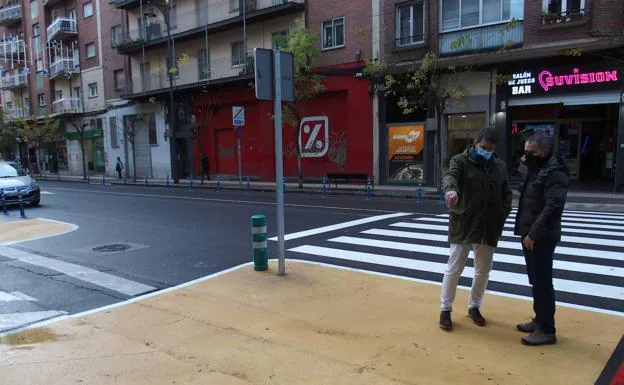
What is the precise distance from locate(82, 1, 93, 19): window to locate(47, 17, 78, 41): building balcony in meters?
1.51

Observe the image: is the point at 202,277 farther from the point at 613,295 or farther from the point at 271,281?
the point at 613,295

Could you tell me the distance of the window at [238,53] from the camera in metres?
29.0

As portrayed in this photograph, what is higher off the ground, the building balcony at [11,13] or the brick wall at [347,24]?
the building balcony at [11,13]

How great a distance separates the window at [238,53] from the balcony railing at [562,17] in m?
16.2

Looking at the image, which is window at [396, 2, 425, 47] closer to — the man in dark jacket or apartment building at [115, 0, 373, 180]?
apartment building at [115, 0, 373, 180]

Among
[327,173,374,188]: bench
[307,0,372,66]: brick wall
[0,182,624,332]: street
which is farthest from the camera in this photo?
[307,0,372,66]: brick wall

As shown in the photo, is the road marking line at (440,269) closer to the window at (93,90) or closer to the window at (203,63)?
the window at (203,63)

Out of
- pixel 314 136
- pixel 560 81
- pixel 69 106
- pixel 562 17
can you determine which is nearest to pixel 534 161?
pixel 560 81

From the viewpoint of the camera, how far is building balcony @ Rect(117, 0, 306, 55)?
1023 inches

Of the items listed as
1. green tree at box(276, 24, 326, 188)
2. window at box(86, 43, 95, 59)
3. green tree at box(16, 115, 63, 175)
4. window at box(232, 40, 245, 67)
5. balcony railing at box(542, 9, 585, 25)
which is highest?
window at box(86, 43, 95, 59)

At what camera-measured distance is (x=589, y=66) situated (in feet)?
58.7

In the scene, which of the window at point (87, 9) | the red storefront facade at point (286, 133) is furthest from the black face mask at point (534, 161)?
the window at point (87, 9)

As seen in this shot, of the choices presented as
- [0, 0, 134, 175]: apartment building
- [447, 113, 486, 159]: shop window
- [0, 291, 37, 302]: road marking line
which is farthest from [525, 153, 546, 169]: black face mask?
[0, 0, 134, 175]: apartment building

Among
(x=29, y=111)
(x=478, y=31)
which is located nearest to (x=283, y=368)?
(x=478, y=31)
